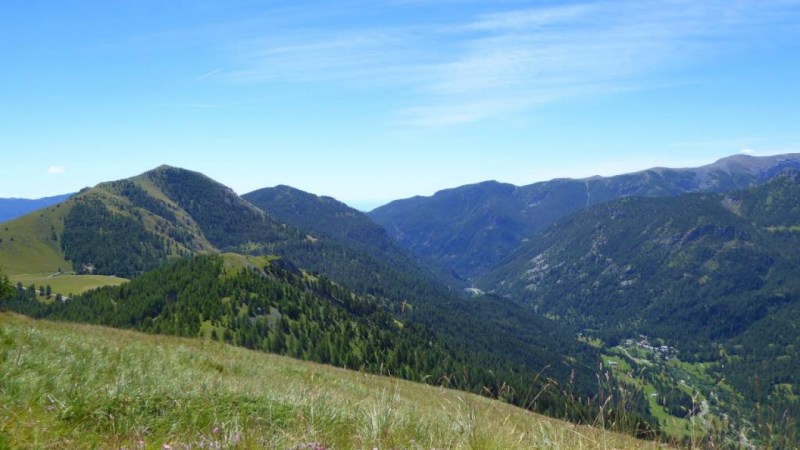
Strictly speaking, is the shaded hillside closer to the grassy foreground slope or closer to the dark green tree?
the dark green tree

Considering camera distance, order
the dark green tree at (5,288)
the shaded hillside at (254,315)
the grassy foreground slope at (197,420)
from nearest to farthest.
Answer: the grassy foreground slope at (197,420) < the dark green tree at (5,288) < the shaded hillside at (254,315)

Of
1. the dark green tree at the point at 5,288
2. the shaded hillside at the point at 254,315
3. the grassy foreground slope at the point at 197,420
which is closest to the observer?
the grassy foreground slope at the point at 197,420

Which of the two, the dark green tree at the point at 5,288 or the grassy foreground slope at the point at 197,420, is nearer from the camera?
the grassy foreground slope at the point at 197,420

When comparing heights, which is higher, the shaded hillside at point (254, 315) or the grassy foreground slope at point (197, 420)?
the grassy foreground slope at point (197, 420)

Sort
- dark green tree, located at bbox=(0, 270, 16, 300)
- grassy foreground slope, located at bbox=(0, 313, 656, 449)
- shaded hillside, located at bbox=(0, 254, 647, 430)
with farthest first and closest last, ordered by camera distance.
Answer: shaded hillside, located at bbox=(0, 254, 647, 430) < dark green tree, located at bbox=(0, 270, 16, 300) < grassy foreground slope, located at bbox=(0, 313, 656, 449)

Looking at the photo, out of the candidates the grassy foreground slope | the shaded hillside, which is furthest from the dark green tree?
the grassy foreground slope

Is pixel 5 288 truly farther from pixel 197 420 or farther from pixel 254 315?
pixel 254 315

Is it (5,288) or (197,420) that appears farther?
(5,288)

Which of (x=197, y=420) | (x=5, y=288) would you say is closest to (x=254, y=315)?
(x=5, y=288)

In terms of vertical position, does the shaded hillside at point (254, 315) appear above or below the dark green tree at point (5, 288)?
below

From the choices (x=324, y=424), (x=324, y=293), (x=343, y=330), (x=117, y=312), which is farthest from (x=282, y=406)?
(x=324, y=293)

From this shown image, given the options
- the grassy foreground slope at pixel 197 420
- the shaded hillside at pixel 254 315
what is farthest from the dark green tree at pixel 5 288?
the grassy foreground slope at pixel 197 420

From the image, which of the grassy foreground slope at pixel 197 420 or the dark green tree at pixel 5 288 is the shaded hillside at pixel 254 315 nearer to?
the dark green tree at pixel 5 288

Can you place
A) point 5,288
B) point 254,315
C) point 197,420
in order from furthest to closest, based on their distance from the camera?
point 254,315 < point 5,288 < point 197,420
